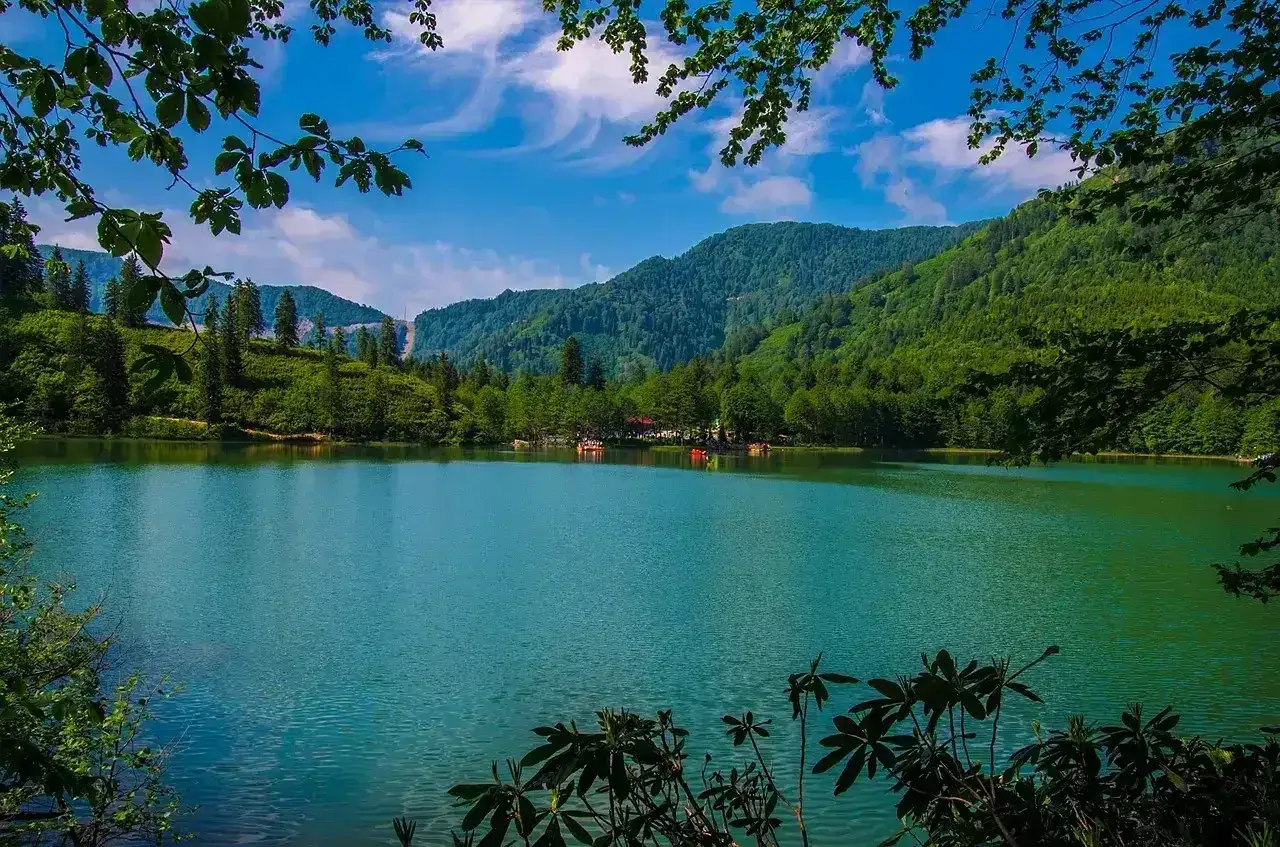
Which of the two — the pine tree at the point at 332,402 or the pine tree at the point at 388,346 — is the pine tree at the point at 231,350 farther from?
the pine tree at the point at 388,346

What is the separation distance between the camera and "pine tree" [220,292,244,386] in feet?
397

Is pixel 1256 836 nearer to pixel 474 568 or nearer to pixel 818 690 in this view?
pixel 818 690

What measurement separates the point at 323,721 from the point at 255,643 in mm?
5252

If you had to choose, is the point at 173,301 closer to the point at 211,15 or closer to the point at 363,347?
the point at 211,15

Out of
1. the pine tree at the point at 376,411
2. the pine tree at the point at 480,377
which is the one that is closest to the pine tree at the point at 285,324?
the pine tree at the point at 376,411

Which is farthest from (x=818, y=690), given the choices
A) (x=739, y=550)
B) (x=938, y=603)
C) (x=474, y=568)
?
(x=739, y=550)

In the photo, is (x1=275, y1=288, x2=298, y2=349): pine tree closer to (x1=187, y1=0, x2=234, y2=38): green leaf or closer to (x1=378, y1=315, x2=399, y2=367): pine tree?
(x1=378, y1=315, x2=399, y2=367): pine tree

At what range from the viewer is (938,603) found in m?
21.7

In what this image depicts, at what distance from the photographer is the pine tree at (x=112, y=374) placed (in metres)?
101

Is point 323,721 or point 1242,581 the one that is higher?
point 1242,581

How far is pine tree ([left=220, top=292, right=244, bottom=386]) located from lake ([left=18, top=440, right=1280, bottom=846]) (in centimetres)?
8267

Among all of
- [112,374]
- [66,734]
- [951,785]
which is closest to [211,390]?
[112,374]

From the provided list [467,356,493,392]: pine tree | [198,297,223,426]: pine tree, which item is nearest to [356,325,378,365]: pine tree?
[467,356,493,392]: pine tree

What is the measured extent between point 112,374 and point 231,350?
69.3 feet
